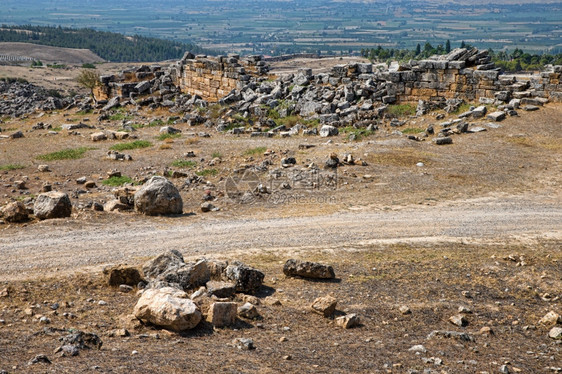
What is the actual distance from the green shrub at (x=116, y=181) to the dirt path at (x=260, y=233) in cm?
583

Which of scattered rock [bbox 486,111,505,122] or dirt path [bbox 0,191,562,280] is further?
scattered rock [bbox 486,111,505,122]

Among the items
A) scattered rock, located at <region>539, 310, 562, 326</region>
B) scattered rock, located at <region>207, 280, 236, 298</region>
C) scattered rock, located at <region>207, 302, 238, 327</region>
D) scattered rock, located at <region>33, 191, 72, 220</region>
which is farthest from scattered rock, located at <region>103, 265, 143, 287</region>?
scattered rock, located at <region>539, 310, 562, 326</region>

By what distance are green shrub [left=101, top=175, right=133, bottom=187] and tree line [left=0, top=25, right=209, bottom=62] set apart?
149 metres

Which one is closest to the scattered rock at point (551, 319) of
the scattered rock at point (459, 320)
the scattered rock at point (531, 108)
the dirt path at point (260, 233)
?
the scattered rock at point (459, 320)

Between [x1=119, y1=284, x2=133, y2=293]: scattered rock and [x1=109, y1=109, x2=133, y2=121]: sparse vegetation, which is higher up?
[x1=119, y1=284, x2=133, y2=293]: scattered rock

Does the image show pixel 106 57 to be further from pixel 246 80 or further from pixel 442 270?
pixel 442 270

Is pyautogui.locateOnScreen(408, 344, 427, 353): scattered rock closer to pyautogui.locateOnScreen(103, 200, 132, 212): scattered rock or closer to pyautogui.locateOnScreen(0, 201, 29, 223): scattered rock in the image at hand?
pyautogui.locateOnScreen(103, 200, 132, 212): scattered rock

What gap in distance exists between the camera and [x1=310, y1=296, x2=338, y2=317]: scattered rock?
1032 cm

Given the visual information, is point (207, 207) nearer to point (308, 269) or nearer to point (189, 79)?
point (308, 269)

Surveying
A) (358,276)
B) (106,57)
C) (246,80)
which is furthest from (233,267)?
(106,57)

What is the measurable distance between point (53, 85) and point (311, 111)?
62.1 meters

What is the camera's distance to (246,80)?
37031 millimetres

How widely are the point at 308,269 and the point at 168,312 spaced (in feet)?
11.6

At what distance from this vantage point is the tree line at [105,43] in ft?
547
